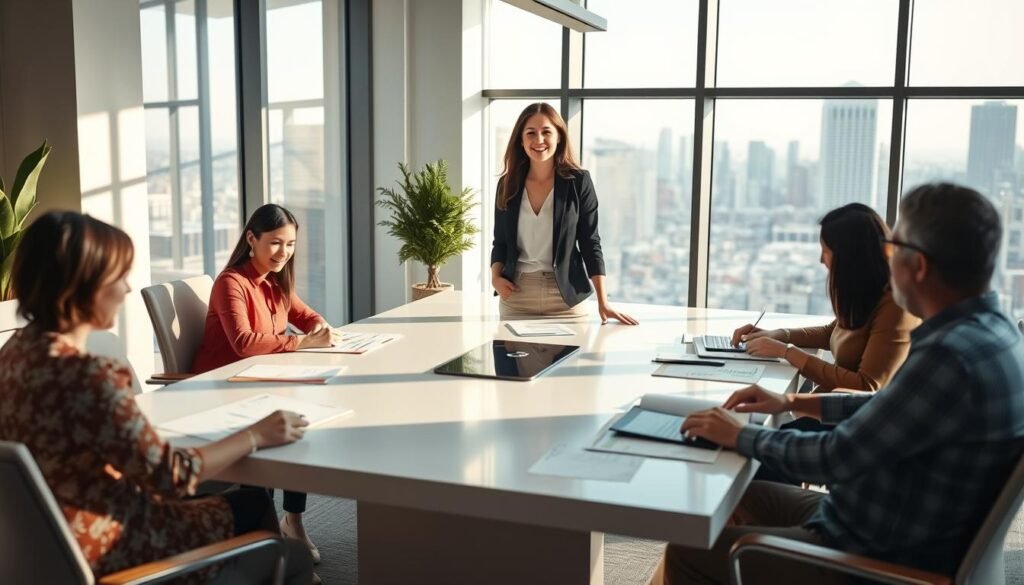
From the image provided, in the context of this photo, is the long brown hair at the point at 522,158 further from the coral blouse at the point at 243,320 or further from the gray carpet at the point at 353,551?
the gray carpet at the point at 353,551

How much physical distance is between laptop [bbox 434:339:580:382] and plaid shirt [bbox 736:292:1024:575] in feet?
3.77

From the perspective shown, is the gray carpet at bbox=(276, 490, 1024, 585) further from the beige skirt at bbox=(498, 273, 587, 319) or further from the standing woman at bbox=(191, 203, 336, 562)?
the beige skirt at bbox=(498, 273, 587, 319)

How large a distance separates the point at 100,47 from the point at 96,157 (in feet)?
1.70

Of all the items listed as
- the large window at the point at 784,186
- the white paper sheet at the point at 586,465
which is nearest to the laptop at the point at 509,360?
the white paper sheet at the point at 586,465

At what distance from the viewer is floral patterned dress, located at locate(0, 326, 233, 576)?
1.84 meters

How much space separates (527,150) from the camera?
4301 mm

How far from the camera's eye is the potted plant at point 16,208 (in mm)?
4219

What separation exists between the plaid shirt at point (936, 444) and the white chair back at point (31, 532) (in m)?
1.41

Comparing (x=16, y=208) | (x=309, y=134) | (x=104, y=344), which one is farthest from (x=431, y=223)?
(x=104, y=344)

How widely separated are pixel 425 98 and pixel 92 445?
17.9 feet

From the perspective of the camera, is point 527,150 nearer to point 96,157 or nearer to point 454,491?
point 96,157

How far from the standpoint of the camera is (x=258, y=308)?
11.6 ft

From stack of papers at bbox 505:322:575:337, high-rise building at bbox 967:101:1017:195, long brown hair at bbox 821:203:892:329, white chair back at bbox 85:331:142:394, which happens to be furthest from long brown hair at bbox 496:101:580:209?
high-rise building at bbox 967:101:1017:195

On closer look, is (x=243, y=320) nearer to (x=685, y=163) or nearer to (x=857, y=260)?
(x=857, y=260)
